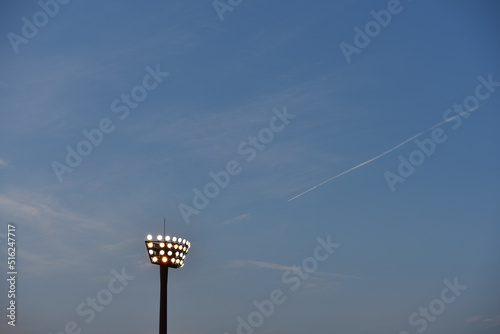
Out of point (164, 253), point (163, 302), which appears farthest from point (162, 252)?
point (163, 302)

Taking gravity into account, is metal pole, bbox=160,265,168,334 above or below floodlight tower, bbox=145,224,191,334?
below

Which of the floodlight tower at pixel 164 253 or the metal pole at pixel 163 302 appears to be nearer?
the metal pole at pixel 163 302

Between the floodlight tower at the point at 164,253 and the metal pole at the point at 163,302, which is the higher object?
the floodlight tower at the point at 164,253

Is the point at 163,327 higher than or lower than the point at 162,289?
lower

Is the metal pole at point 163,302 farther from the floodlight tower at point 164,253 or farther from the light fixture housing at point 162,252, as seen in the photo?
the light fixture housing at point 162,252

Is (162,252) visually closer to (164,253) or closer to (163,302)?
(164,253)

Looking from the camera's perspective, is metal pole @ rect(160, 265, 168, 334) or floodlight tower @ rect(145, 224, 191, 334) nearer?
metal pole @ rect(160, 265, 168, 334)

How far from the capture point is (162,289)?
4519 centimetres

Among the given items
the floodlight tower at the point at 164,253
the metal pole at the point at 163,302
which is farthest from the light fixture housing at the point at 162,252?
the metal pole at the point at 163,302

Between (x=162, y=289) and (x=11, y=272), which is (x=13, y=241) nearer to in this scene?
(x=11, y=272)

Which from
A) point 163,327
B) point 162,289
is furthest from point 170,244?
point 163,327

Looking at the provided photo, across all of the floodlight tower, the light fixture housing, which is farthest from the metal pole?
the light fixture housing

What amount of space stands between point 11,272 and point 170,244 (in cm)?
1223

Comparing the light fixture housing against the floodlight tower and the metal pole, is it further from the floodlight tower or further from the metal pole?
the metal pole
